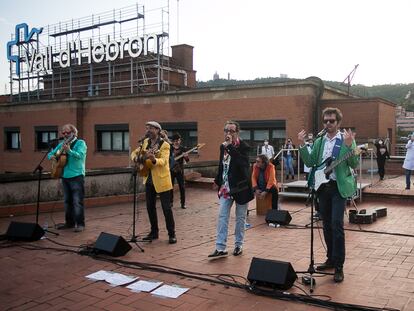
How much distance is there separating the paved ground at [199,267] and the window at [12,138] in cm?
2900

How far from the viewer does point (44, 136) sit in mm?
34438

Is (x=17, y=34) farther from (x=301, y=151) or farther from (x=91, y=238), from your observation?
(x=301, y=151)

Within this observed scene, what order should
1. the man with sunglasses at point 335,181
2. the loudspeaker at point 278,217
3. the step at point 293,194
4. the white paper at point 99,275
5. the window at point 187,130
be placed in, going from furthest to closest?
the window at point 187,130 → the step at point 293,194 → the loudspeaker at point 278,217 → the white paper at point 99,275 → the man with sunglasses at point 335,181

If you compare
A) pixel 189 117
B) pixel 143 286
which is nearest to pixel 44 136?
pixel 189 117

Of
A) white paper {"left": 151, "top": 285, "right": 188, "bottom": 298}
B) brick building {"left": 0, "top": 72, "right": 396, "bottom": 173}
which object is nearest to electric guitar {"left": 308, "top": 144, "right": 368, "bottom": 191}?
white paper {"left": 151, "top": 285, "right": 188, "bottom": 298}

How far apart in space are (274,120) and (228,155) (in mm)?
17017

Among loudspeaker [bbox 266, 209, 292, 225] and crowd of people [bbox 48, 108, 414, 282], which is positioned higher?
crowd of people [bbox 48, 108, 414, 282]

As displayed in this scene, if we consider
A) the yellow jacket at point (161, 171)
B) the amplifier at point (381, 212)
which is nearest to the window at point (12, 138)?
the yellow jacket at point (161, 171)

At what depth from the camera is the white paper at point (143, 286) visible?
509 centimetres

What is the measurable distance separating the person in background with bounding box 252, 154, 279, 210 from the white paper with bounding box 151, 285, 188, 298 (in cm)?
506

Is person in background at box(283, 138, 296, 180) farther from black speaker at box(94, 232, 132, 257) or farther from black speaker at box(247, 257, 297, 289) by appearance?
black speaker at box(247, 257, 297, 289)

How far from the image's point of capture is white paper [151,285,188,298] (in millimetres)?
4896

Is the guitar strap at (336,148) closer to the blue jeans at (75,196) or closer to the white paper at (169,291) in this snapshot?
the white paper at (169,291)

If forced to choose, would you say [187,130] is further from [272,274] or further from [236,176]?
[272,274]
